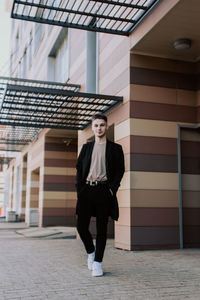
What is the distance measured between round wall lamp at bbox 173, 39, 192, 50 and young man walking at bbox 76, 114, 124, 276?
122 inches

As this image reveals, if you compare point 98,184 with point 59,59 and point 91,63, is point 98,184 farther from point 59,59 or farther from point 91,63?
point 59,59

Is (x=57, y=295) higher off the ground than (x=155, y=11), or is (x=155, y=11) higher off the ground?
(x=155, y=11)

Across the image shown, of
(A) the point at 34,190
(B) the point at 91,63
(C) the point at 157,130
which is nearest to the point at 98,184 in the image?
(C) the point at 157,130

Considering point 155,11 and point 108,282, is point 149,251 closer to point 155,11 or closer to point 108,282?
point 108,282

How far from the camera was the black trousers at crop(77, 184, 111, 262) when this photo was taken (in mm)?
4411

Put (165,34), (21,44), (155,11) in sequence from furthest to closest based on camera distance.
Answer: (21,44)
(165,34)
(155,11)

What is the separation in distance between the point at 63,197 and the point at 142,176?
873 centimetres

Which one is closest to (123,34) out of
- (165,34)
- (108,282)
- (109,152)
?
(165,34)

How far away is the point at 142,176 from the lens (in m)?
7.33

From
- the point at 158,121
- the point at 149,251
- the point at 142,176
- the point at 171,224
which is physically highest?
the point at 158,121

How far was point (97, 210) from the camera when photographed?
14.8 feet

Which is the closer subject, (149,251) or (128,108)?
(149,251)

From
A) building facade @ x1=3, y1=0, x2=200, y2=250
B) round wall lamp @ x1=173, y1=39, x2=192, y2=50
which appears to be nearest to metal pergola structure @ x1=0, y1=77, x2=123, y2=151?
building facade @ x1=3, y1=0, x2=200, y2=250

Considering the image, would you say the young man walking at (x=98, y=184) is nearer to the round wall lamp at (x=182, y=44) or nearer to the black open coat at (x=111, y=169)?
the black open coat at (x=111, y=169)
